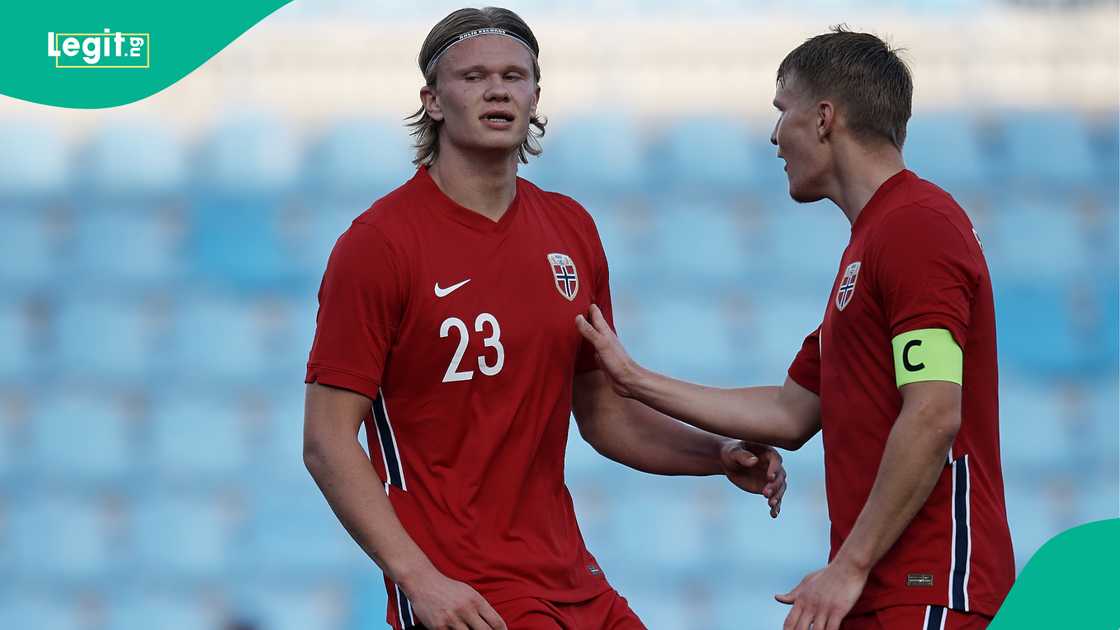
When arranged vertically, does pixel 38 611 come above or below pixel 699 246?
below

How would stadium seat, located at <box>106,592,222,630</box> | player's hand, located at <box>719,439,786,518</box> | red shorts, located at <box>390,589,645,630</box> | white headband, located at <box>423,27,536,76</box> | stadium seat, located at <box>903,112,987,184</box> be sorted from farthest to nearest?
stadium seat, located at <box>903,112,987,184</box> < stadium seat, located at <box>106,592,222,630</box> < player's hand, located at <box>719,439,786,518</box> < white headband, located at <box>423,27,536,76</box> < red shorts, located at <box>390,589,645,630</box>

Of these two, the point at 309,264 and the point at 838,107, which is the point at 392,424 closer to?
the point at 838,107

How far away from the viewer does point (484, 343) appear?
281cm

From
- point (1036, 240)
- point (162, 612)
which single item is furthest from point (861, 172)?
point (1036, 240)

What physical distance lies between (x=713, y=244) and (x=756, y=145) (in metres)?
0.75

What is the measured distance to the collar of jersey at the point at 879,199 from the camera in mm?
2770

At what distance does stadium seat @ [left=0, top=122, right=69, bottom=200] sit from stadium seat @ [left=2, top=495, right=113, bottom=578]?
189cm

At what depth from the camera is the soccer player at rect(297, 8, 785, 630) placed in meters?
2.70

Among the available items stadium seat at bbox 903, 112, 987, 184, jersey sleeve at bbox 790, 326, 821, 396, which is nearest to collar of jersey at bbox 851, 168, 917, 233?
jersey sleeve at bbox 790, 326, 821, 396

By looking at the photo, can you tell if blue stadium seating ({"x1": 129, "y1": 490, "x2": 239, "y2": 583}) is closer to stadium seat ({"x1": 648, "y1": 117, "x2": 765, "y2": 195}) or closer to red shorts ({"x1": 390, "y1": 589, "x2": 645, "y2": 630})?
stadium seat ({"x1": 648, "y1": 117, "x2": 765, "y2": 195})

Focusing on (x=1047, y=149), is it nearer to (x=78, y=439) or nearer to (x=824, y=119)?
(x=824, y=119)

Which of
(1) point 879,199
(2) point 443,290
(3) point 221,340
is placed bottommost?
(2) point 443,290

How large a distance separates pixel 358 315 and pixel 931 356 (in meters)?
1.14

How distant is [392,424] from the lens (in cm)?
281
